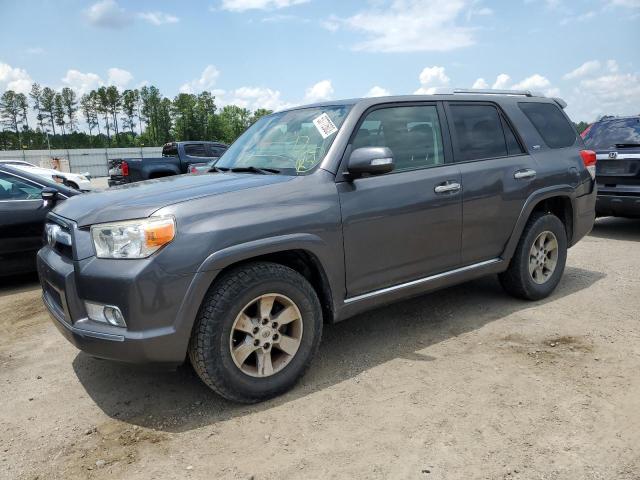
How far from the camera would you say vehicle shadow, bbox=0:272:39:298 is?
5.84 m

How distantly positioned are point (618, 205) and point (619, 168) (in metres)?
0.54

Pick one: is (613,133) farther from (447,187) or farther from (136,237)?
(136,237)

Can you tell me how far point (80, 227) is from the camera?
2.89 metres

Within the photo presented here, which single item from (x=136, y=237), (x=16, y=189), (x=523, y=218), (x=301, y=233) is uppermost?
(x=16, y=189)

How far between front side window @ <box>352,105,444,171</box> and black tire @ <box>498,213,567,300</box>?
3.99 feet

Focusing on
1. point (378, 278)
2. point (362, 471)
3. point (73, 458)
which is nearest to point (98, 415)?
point (73, 458)

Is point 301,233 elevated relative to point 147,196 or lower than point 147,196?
lower

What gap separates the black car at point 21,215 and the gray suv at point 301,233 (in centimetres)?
280

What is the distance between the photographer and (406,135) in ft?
12.5

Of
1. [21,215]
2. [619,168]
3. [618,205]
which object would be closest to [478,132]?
[618,205]

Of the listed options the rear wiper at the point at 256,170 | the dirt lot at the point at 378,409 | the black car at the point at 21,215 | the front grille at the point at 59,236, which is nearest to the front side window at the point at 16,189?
the black car at the point at 21,215

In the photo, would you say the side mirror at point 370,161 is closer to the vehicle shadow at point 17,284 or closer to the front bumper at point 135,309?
the front bumper at point 135,309

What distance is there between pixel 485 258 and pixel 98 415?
9.96 ft

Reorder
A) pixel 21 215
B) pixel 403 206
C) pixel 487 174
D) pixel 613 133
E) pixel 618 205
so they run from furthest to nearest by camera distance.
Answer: pixel 613 133 < pixel 618 205 < pixel 21 215 < pixel 487 174 < pixel 403 206
